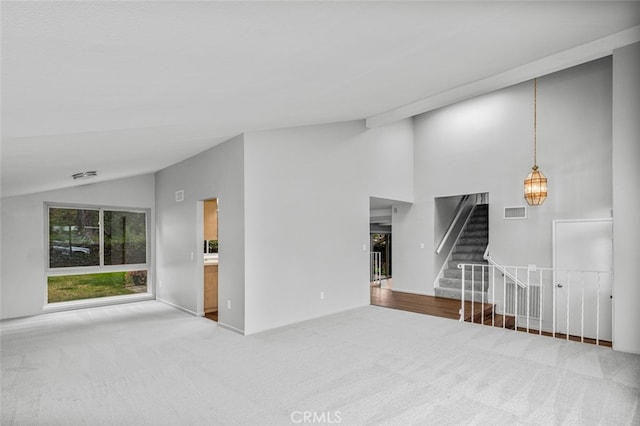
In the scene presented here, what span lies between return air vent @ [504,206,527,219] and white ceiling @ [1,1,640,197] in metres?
3.55

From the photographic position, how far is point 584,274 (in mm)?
5770

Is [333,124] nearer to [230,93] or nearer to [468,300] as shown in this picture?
[230,93]

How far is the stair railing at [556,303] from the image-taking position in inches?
216

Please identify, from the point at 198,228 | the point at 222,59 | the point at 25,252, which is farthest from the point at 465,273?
the point at 25,252

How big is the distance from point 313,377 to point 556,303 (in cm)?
517

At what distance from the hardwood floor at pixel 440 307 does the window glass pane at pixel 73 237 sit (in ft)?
18.8

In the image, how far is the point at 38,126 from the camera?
2.19m

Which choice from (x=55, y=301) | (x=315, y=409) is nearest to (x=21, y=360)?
(x=55, y=301)

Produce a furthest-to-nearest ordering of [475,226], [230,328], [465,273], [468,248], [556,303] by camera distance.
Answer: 1. [475,226]
2. [468,248]
3. [465,273]
4. [556,303]
5. [230,328]

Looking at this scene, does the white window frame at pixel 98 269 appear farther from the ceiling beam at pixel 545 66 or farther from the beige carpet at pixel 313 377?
the ceiling beam at pixel 545 66

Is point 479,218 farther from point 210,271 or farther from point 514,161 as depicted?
point 210,271

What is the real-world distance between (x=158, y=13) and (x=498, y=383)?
3755 mm

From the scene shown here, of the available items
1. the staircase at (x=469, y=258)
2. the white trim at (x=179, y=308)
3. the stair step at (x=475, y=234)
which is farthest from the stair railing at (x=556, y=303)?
the white trim at (x=179, y=308)

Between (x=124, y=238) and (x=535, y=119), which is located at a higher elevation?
(x=535, y=119)
